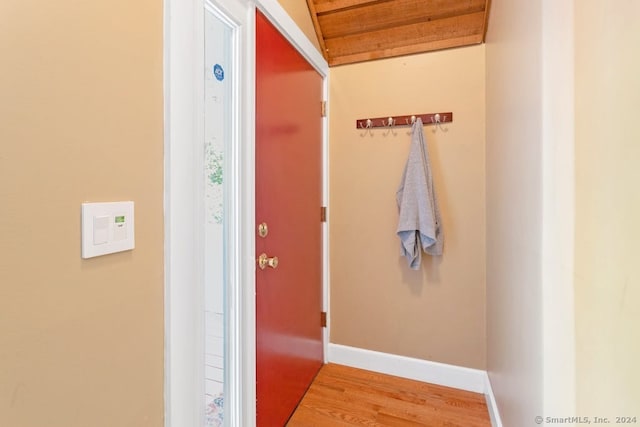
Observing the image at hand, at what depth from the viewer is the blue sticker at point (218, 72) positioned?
1157 millimetres

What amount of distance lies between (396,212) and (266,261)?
3.43 ft

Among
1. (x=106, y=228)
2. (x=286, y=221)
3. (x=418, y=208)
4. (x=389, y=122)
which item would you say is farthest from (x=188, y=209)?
(x=389, y=122)

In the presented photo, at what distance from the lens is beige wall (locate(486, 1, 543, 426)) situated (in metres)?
0.91

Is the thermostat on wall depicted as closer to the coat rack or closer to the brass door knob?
the brass door knob

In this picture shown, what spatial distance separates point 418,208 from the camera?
1.92 metres

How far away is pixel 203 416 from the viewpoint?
1.01 m

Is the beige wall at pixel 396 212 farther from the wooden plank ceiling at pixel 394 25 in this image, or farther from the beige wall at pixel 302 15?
the beige wall at pixel 302 15

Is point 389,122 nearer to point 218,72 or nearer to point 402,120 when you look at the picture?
point 402,120

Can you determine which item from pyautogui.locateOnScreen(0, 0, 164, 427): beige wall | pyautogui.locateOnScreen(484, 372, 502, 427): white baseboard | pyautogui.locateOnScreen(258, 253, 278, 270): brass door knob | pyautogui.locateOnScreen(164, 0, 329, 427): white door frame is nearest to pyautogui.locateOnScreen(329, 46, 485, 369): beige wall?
pyautogui.locateOnScreen(484, 372, 502, 427): white baseboard

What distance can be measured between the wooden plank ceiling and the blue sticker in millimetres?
1088

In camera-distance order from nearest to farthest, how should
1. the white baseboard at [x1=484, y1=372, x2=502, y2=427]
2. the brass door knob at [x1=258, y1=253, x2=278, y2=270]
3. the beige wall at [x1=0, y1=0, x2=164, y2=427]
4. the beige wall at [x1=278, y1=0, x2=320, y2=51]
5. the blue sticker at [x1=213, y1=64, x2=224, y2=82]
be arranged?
the beige wall at [x1=0, y1=0, x2=164, y2=427] → the blue sticker at [x1=213, y1=64, x2=224, y2=82] → the brass door knob at [x1=258, y1=253, x2=278, y2=270] → the white baseboard at [x1=484, y1=372, x2=502, y2=427] → the beige wall at [x1=278, y1=0, x2=320, y2=51]

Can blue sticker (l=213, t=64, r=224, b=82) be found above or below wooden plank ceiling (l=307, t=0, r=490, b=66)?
below

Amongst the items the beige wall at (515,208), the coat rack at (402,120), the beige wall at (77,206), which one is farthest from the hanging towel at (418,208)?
the beige wall at (77,206)

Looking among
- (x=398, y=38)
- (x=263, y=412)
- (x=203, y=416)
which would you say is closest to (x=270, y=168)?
(x=203, y=416)
